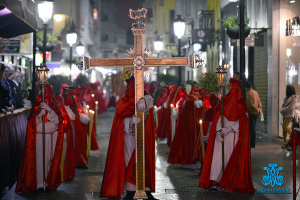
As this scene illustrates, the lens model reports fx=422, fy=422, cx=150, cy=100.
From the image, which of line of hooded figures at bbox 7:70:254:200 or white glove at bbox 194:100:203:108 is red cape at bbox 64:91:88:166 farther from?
white glove at bbox 194:100:203:108

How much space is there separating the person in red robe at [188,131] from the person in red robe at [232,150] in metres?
2.42

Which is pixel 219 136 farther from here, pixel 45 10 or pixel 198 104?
pixel 45 10

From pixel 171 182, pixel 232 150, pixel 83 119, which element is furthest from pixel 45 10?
pixel 232 150

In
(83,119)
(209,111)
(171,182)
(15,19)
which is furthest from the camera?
(83,119)

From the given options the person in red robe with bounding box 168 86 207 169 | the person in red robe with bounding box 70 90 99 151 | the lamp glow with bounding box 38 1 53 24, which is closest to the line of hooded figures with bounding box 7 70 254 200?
the person in red robe with bounding box 168 86 207 169

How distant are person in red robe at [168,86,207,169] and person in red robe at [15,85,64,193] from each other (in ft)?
11.1

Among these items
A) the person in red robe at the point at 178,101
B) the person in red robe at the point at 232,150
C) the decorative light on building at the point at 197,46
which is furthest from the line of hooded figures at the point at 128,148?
the decorative light on building at the point at 197,46

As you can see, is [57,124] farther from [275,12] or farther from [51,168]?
[275,12]

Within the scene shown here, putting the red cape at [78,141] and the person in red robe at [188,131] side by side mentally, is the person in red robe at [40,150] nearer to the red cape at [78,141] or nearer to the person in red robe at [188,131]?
the red cape at [78,141]

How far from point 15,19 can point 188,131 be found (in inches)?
188

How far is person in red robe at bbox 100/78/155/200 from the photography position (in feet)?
22.8

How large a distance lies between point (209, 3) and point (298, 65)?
1402 cm

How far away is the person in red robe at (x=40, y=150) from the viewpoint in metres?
7.64

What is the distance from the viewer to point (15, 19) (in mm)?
9055
